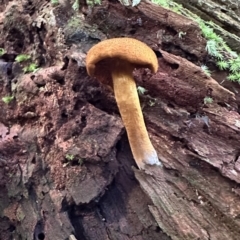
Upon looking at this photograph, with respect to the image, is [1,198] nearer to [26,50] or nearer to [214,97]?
[26,50]

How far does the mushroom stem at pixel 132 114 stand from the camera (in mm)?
2465

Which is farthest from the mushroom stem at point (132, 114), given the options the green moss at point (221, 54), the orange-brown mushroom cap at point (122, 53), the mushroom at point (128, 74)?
the green moss at point (221, 54)

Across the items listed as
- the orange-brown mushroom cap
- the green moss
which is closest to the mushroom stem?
the orange-brown mushroom cap

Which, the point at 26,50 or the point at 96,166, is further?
the point at 26,50

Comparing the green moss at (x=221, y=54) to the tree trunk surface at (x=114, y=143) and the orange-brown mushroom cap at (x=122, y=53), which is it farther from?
the orange-brown mushroom cap at (x=122, y=53)

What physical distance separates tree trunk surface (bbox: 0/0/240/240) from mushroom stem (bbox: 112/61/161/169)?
93 millimetres

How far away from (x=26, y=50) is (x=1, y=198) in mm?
1270

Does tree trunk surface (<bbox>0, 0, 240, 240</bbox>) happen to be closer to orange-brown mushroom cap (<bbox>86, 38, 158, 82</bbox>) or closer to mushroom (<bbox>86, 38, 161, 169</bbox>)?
mushroom (<bbox>86, 38, 161, 169</bbox>)

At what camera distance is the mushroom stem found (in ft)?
8.09

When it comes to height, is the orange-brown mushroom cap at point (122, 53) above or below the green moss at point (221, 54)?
above

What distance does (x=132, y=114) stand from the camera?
2549 millimetres

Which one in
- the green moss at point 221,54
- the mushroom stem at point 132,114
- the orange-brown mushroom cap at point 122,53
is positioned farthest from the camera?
the green moss at point 221,54

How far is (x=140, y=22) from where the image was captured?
9.84 ft

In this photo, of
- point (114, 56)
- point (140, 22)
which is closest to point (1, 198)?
point (114, 56)
